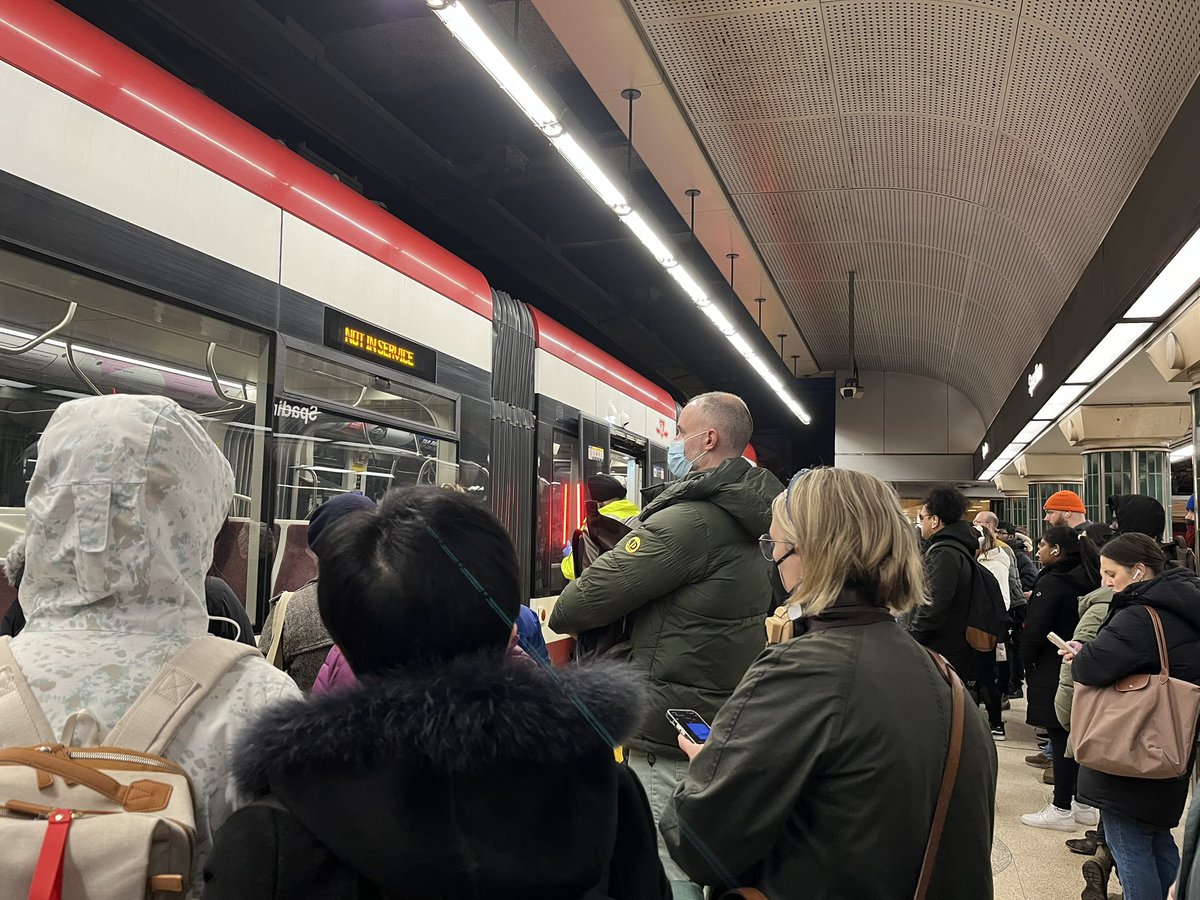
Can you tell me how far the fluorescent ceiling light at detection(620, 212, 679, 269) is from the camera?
5.88 meters

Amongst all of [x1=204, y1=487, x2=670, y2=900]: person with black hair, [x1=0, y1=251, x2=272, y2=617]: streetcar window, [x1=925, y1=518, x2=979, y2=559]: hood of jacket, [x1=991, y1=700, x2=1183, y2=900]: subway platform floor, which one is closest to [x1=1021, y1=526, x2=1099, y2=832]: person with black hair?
[x1=991, y1=700, x2=1183, y2=900]: subway platform floor

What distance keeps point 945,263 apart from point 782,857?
9650 millimetres

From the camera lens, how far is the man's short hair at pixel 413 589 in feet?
3.30

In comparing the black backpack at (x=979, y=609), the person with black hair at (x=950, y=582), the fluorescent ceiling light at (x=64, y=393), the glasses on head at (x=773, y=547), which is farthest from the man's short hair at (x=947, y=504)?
the fluorescent ceiling light at (x=64, y=393)

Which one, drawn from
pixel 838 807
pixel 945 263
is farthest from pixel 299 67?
pixel 945 263

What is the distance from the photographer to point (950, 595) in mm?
4840

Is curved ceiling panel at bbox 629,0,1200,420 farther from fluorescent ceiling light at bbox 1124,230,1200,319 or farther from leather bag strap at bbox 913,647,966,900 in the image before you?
leather bag strap at bbox 913,647,966,900

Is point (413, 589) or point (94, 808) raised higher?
point (413, 589)

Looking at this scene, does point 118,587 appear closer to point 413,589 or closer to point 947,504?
Result: point 413,589

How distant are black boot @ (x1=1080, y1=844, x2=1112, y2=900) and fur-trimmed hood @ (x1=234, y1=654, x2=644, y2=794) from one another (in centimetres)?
372

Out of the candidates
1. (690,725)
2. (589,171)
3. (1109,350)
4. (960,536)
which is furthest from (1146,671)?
(1109,350)

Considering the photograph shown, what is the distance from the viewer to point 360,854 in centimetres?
88

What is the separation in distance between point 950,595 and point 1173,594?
175 cm

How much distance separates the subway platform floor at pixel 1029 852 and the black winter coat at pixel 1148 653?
783 mm
